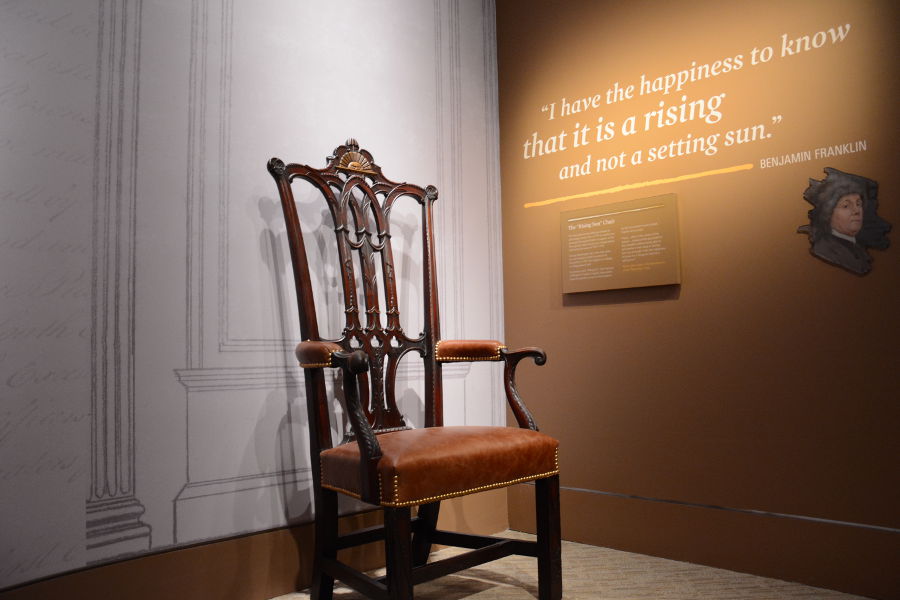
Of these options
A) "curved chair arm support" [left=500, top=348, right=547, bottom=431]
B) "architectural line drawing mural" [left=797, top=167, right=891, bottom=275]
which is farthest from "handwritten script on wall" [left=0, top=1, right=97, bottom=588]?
"architectural line drawing mural" [left=797, top=167, right=891, bottom=275]

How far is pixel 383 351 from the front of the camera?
2.19 metres

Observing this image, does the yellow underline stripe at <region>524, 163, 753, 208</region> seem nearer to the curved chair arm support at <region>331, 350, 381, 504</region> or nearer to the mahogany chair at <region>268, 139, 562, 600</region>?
the mahogany chair at <region>268, 139, 562, 600</region>

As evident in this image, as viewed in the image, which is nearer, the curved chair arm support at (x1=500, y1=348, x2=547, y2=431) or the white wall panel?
the white wall panel

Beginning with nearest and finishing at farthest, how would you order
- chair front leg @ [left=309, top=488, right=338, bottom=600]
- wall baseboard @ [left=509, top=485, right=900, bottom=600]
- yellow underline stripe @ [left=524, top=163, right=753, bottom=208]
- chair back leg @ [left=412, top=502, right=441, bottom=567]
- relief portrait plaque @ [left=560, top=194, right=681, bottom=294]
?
chair front leg @ [left=309, top=488, right=338, bottom=600] < wall baseboard @ [left=509, top=485, right=900, bottom=600] < chair back leg @ [left=412, top=502, right=441, bottom=567] < yellow underline stripe @ [left=524, top=163, right=753, bottom=208] < relief portrait plaque @ [left=560, top=194, right=681, bottom=294]

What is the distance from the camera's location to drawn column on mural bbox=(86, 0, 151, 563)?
70.1 inches

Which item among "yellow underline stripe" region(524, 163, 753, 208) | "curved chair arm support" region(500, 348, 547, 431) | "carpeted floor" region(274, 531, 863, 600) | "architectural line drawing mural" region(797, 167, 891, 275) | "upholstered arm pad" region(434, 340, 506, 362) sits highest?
"yellow underline stripe" region(524, 163, 753, 208)

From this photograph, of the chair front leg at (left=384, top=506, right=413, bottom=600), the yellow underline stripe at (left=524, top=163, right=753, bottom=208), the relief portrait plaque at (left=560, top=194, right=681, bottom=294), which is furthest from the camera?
the relief portrait plaque at (left=560, top=194, right=681, bottom=294)

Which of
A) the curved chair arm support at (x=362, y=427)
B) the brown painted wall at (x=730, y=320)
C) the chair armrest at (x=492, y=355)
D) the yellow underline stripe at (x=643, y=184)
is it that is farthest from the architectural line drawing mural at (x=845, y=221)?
the curved chair arm support at (x=362, y=427)

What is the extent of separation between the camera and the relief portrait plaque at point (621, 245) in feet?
8.47

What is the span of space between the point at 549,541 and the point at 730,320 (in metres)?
1.09

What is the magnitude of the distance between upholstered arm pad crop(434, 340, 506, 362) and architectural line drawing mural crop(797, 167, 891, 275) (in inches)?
45.4

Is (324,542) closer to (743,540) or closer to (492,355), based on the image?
(492,355)

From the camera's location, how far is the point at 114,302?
6.04ft

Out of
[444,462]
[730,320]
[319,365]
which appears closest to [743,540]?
[730,320]
